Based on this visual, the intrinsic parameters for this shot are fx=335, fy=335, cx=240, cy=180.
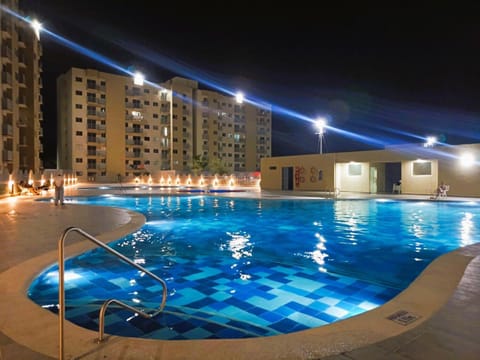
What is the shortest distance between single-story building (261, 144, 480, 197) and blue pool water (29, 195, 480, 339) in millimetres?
11919

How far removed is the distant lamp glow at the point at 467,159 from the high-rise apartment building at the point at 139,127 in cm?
4313

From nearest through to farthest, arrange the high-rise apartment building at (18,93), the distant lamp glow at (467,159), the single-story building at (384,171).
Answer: the distant lamp glow at (467,159)
the single-story building at (384,171)
the high-rise apartment building at (18,93)

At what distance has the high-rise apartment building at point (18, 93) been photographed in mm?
32188

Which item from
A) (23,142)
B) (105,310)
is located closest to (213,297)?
(105,310)

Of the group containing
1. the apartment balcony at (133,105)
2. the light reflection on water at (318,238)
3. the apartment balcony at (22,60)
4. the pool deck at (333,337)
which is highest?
the apartment balcony at (133,105)

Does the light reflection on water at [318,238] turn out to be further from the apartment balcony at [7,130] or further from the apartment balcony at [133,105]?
the apartment balcony at [133,105]

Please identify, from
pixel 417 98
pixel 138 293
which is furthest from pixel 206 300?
pixel 417 98

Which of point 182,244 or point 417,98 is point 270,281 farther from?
point 417,98

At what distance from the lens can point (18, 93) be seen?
36.9 m

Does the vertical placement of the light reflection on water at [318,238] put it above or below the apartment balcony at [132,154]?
below

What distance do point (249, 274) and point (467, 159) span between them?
21.6 m

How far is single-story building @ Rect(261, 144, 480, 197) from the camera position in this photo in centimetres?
2231

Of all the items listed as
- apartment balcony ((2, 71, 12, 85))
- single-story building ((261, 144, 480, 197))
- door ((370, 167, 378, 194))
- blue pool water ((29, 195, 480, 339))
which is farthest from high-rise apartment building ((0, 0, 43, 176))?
door ((370, 167, 378, 194))

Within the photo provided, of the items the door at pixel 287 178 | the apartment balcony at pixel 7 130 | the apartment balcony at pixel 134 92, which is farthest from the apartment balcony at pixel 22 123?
the apartment balcony at pixel 134 92
